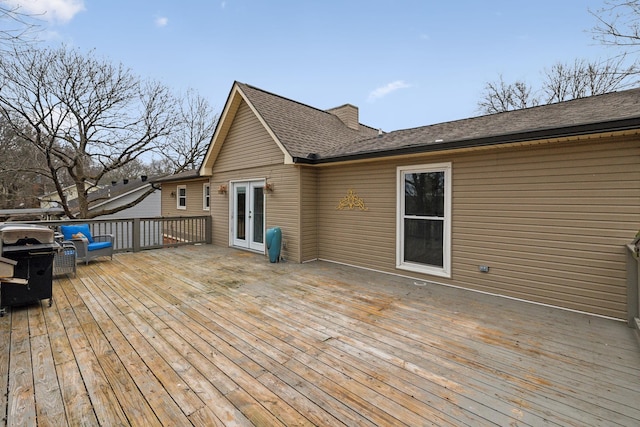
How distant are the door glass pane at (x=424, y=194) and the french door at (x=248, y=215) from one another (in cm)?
397

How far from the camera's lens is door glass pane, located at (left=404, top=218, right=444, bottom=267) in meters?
5.20

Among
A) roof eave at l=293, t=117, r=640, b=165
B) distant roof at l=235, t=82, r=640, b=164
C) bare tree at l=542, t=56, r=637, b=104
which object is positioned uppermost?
bare tree at l=542, t=56, r=637, b=104

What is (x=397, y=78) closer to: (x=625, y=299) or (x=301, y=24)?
(x=301, y=24)

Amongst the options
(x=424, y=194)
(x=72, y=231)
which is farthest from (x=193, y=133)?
(x=424, y=194)

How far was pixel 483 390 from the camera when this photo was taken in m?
2.23

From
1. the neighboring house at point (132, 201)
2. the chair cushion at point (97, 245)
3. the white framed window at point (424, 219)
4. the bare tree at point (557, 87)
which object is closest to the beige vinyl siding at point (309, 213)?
the white framed window at point (424, 219)

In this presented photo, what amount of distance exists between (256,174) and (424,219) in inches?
180

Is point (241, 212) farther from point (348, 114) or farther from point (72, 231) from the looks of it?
point (348, 114)

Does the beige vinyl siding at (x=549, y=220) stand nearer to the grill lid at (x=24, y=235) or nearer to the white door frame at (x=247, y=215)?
the white door frame at (x=247, y=215)

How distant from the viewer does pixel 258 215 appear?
7988mm

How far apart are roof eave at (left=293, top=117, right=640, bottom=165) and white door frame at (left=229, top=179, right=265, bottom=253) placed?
3066 mm

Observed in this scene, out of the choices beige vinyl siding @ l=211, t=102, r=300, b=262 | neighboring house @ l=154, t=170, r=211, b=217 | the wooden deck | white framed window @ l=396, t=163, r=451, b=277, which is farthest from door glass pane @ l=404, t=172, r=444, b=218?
neighboring house @ l=154, t=170, r=211, b=217

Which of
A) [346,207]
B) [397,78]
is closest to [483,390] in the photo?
[346,207]

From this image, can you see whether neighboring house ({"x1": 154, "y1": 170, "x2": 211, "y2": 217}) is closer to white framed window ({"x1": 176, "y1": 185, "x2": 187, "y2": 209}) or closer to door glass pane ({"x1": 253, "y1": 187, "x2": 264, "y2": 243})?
white framed window ({"x1": 176, "y1": 185, "x2": 187, "y2": 209})
